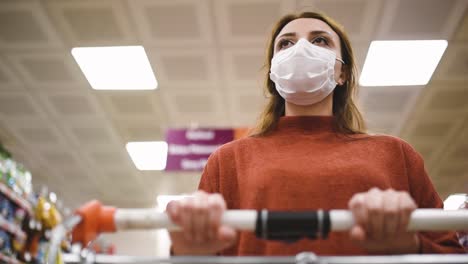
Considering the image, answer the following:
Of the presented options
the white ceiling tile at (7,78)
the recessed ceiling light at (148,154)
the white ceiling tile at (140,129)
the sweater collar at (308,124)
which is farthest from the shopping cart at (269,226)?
the recessed ceiling light at (148,154)

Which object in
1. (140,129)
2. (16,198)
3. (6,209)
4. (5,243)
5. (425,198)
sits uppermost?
(140,129)

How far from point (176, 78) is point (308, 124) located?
3597mm

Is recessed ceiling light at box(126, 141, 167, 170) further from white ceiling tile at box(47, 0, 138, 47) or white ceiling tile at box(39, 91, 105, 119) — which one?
white ceiling tile at box(47, 0, 138, 47)

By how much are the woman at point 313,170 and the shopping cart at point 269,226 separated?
0.12 ft

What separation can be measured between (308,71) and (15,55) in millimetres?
4120

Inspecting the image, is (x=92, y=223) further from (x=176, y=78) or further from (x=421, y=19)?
(x=176, y=78)

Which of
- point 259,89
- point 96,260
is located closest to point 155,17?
point 259,89

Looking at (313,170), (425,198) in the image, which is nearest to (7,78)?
(313,170)

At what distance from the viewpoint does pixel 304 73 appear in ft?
5.59

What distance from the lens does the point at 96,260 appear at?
34.9 inches

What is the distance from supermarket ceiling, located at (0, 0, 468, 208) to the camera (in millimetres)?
4117

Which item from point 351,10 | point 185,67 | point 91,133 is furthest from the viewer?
point 91,133

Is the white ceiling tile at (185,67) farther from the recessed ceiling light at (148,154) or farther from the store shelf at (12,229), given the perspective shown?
the store shelf at (12,229)

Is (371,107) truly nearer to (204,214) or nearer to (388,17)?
(388,17)
